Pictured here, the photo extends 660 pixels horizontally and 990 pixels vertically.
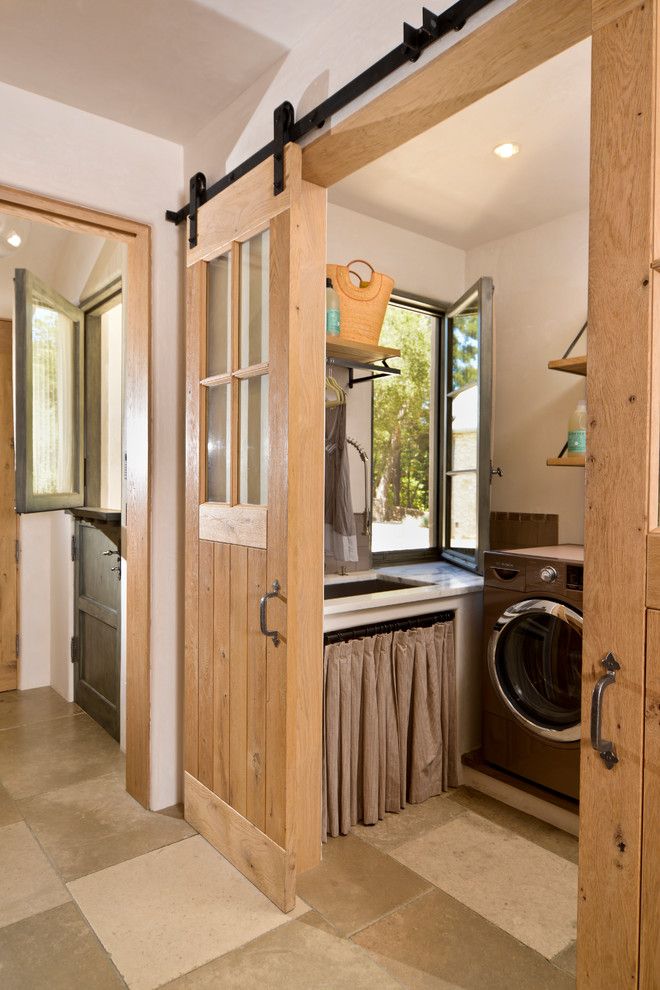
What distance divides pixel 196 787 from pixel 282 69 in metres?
2.46

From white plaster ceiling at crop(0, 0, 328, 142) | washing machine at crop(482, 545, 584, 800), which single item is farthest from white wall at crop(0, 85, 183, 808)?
washing machine at crop(482, 545, 584, 800)

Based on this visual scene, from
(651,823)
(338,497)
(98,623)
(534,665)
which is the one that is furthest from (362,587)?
(651,823)

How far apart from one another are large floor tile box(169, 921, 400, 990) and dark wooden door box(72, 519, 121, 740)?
1.67 m

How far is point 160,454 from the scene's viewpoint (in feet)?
8.39

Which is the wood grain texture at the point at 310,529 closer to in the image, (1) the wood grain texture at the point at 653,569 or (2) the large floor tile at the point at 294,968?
(2) the large floor tile at the point at 294,968

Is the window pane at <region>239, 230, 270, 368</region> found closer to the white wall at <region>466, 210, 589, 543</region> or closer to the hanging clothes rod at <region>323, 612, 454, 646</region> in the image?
the hanging clothes rod at <region>323, 612, 454, 646</region>

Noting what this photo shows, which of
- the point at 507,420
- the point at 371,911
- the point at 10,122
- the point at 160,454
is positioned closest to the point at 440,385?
the point at 507,420

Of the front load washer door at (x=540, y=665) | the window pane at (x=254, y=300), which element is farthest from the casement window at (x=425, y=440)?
the window pane at (x=254, y=300)

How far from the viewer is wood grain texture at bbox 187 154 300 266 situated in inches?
77.7

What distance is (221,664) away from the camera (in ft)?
7.40

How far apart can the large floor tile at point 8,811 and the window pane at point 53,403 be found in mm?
1391

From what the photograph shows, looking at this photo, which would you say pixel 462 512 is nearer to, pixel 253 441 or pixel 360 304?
pixel 360 304

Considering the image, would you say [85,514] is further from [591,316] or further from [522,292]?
[591,316]

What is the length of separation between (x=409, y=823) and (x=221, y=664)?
0.99m
